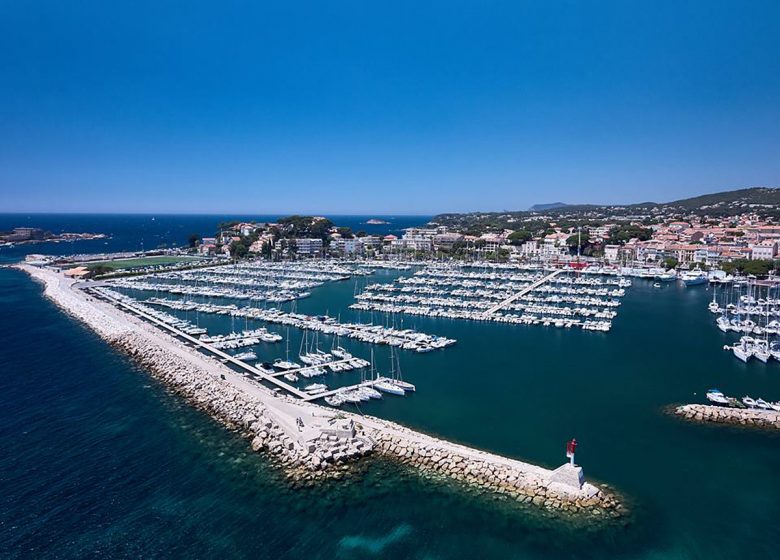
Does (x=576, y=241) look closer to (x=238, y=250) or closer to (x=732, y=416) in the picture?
(x=238, y=250)

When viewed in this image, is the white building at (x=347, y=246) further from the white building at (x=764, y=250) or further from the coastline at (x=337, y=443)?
the coastline at (x=337, y=443)

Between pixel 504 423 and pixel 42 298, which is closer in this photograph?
pixel 504 423

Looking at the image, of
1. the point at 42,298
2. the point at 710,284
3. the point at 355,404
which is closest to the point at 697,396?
the point at 355,404

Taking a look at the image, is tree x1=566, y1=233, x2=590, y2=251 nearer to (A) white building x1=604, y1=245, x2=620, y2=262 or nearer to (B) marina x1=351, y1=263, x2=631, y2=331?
(A) white building x1=604, y1=245, x2=620, y2=262

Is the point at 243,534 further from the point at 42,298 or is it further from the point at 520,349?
the point at 42,298

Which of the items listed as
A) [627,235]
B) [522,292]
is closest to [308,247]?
[522,292]

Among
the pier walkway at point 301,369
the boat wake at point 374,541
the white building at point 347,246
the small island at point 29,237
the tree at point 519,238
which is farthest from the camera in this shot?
the small island at point 29,237

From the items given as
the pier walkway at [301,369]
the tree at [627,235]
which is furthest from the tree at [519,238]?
the pier walkway at [301,369]

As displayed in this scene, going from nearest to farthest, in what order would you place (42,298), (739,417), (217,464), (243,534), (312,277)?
(243,534) → (217,464) → (739,417) → (42,298) → (312,277)
